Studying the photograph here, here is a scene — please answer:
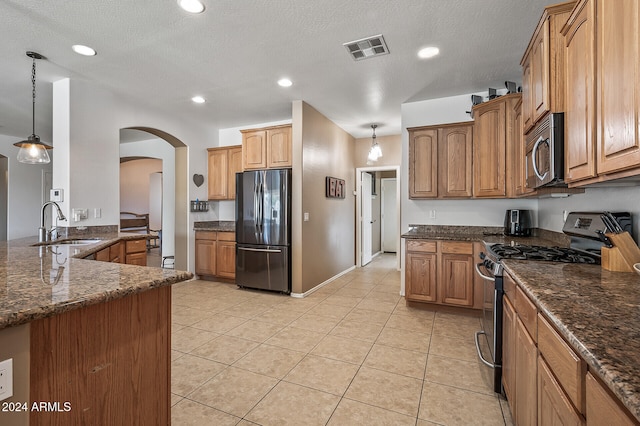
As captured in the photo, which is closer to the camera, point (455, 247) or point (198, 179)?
point (455, 247)

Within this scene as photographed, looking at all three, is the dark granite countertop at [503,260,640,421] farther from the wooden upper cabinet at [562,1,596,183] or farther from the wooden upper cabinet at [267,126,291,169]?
the wooden upper cabinet at [267,126,291,169]

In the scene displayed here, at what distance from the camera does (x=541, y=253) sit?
1936 mm

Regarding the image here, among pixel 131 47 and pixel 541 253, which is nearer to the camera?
pixel 541 253

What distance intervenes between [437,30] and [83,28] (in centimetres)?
284

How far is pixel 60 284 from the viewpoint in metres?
1.08

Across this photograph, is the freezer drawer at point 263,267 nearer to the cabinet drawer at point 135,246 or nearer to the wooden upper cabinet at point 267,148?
the wooden upper cabinet at point 267,148

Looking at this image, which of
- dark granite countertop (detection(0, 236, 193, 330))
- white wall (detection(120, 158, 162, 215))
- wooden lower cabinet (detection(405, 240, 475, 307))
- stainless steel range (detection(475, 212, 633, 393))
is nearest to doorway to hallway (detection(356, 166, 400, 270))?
wooden lower cabinet (detection(405, 240, 475, 307))

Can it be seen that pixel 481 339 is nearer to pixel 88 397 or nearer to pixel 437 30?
pixel 437 30

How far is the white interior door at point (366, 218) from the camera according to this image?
243 inches

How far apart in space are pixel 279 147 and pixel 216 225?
2.08m

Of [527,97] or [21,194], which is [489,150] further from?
[21,194]

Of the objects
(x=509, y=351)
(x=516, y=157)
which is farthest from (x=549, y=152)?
(x=516, y=157)

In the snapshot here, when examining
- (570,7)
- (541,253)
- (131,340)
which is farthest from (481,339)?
(131,340)

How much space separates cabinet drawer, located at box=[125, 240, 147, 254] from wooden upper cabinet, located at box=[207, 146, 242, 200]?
1.92 metres
